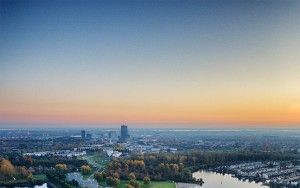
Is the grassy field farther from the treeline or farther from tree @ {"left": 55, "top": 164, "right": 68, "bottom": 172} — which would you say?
the treeline

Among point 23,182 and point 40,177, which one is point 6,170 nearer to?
point 40,177

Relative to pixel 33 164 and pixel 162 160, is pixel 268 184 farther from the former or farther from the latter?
pixel 33 164

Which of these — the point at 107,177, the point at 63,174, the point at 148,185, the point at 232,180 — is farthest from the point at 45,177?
the point at 232,180

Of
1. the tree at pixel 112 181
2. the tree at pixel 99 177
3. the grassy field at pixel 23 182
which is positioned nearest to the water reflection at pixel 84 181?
the tree at pixel 99 177

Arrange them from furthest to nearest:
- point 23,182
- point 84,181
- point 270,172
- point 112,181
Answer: point 270,172, point 23,182, point 84,181, point 112,181

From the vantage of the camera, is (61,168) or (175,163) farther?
(175,163)

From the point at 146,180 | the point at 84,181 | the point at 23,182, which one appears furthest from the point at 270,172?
the point at 23,182
